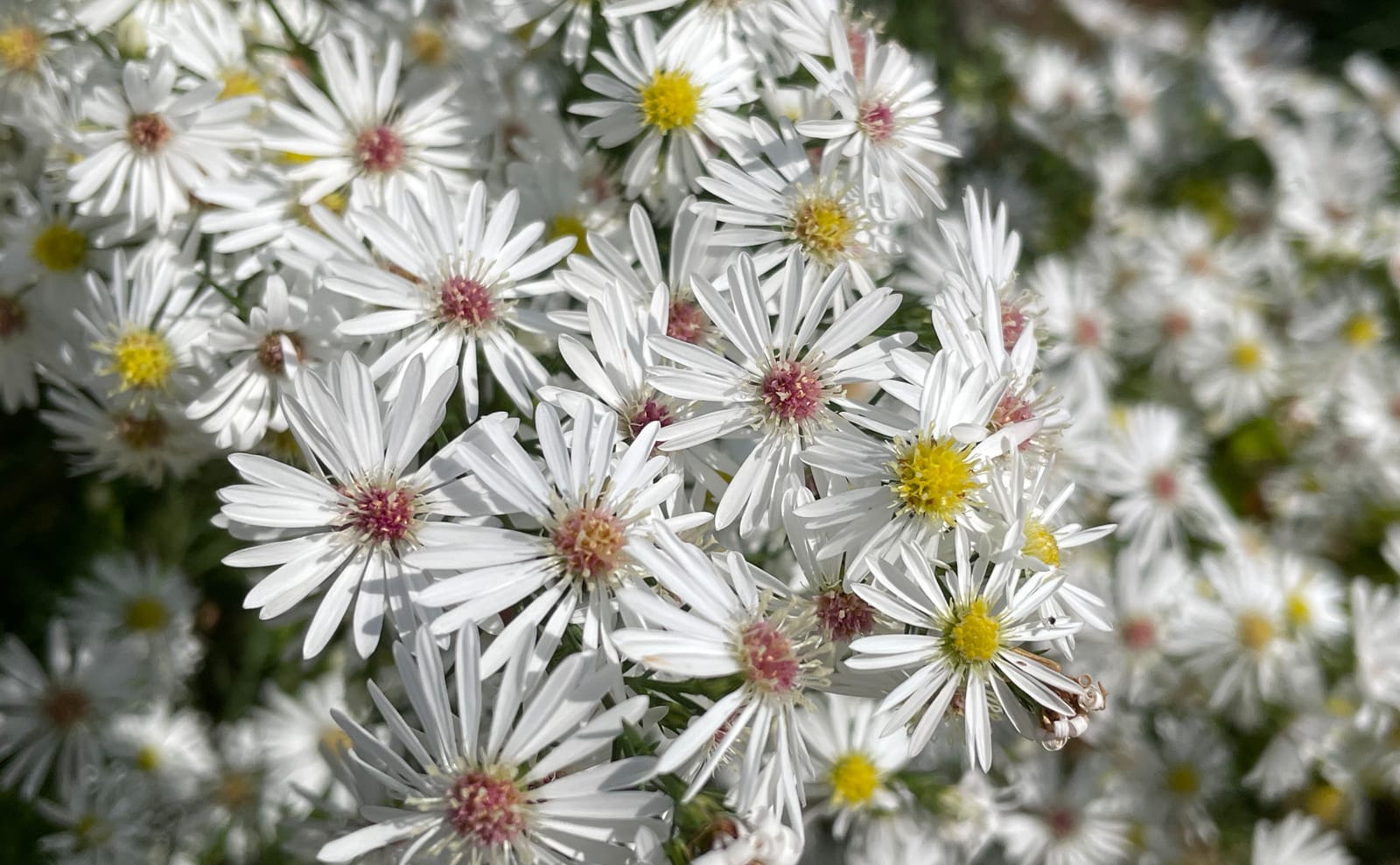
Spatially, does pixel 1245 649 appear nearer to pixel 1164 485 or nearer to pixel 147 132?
pixel 1164 485

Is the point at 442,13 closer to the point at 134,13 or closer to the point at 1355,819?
the point at 134,13

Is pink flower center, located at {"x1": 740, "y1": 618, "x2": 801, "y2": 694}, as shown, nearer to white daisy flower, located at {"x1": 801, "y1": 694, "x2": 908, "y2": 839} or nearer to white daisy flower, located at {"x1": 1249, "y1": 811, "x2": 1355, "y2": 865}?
white daisy flower, located at {"x1": 801, "y1": 694, "x2": 908, "y2": 839}

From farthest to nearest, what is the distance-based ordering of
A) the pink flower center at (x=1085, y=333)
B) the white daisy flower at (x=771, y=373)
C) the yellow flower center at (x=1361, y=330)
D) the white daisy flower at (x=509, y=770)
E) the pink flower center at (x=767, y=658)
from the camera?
1. the yellow flower center at (x=1361, y=330)
2. the pink flower center at (x=1085, y=333)
3. the white daisy flower at (x=771, y=373)
4. the pink flower center at (x=767, y=658)
5. the white daisy flower at (x=509, y=770)

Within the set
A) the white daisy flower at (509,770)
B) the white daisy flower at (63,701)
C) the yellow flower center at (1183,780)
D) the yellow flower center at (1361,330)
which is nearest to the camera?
the white daisy flower at (509,770)

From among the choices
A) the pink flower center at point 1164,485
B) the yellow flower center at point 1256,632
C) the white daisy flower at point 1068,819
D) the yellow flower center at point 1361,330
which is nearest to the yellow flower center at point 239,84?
the white daisy flower at point 1068,819

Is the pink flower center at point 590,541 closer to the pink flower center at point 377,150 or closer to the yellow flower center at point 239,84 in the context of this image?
the pink flower center at point 377,150

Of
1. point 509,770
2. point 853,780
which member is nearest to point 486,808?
point 509,770

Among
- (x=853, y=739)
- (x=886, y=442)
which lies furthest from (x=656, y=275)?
(x=853, y=739)
